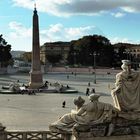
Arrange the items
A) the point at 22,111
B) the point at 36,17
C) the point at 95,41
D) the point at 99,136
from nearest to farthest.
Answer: the point at 99,136, the point at 22,111, the point at 36,17, the point at 95,41

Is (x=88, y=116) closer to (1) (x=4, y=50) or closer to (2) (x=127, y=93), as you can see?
(2) (x=127, y=93)

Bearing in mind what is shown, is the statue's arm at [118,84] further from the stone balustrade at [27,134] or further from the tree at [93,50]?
the tree at [93,50]

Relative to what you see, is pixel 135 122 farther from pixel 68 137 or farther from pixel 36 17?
pixel 36 17

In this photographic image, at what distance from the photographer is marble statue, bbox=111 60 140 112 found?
409 inches

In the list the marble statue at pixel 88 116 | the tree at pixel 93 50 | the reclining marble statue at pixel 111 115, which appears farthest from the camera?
the tree at pixel 93 50

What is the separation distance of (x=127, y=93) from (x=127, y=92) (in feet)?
0.09

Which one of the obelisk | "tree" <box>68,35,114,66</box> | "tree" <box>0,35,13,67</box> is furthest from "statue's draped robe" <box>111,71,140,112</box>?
"tree" <box>68,35,114,66</box>

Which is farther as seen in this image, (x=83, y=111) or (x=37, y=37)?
(x=37, y=37)

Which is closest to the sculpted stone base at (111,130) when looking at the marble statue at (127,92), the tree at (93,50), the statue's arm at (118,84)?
the marble statue at (127,92)

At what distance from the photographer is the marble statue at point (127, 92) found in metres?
10.4

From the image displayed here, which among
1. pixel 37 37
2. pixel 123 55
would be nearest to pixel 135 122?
pixel 37 37

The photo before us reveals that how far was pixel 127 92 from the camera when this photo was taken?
10.5 m

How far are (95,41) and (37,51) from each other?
89.0 meters

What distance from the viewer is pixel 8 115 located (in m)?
30.8
